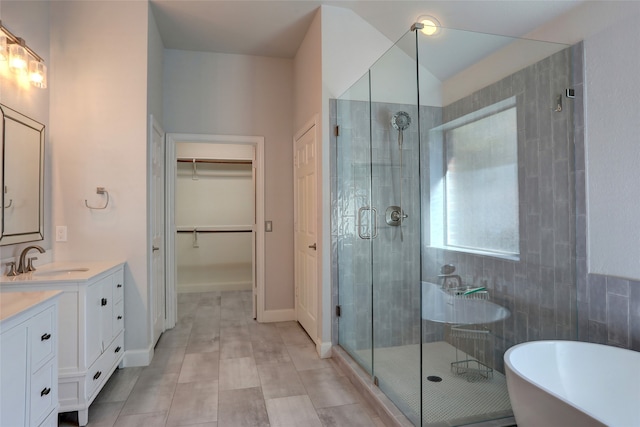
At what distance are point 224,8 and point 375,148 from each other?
186 centimetres

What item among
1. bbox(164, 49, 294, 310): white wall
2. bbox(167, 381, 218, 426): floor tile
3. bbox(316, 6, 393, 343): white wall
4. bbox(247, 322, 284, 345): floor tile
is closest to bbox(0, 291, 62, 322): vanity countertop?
bbox(167, 381, 218, 426): floor tile

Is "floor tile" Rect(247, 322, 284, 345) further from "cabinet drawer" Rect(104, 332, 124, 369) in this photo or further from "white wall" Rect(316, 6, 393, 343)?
"cabinet drawer" Rect(104, 332, 124, 369)

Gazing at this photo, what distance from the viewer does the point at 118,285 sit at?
2723 millimetres

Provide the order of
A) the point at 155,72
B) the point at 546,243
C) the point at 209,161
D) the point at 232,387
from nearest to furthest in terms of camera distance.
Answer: the point at 546,243 → the point at 232,387 → the point at 155,72 → the point at 209,161

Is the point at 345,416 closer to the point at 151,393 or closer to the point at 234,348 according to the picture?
the point at 151,393

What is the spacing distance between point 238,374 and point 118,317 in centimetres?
98

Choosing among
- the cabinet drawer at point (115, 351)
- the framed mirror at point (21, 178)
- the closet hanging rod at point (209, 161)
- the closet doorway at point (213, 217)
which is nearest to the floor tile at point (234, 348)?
the cabinet drawer at point (115, 351)

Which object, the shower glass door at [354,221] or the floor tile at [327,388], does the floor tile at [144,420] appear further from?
the shower glass door at [354,221]

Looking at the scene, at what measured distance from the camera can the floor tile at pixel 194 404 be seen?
7.02 feet

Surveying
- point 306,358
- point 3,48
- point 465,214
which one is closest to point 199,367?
point 306,358

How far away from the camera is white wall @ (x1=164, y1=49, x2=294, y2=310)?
3.96 metres

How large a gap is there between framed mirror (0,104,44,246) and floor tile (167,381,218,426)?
4.68 ft

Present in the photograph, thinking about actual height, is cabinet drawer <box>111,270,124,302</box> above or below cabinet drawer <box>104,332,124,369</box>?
above

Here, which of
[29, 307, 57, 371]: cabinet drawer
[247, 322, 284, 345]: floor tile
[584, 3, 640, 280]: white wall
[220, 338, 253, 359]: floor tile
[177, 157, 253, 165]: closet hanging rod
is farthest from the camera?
[177, 157, 253, 165]: closet hanging rod
